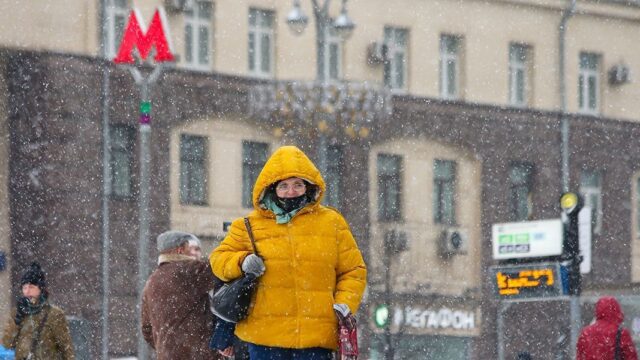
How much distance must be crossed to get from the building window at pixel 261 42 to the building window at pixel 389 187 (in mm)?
3969

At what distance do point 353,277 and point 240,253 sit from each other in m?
0.51

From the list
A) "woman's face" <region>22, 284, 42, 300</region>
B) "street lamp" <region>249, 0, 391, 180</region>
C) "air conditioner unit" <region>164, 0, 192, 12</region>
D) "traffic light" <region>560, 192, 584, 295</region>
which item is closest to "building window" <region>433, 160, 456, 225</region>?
"street lamp" <region>249, 0, 391, 180</region>

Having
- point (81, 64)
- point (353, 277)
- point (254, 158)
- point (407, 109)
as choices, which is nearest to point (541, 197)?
point (407, 109)

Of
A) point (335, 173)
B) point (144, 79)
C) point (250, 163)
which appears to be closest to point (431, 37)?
point (335, 173)

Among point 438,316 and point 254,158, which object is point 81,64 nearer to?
point 254,158

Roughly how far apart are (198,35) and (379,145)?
5.70 meters

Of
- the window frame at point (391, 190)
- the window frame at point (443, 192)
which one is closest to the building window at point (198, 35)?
the window frame at point (391, 190)

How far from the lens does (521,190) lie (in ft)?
146

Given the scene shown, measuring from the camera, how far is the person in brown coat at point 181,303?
1063 centimetres

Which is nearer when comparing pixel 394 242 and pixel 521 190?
pixel 394 242

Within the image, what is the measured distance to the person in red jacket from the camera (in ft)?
46.7

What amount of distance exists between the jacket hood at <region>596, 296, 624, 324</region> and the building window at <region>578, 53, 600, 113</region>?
3092cm

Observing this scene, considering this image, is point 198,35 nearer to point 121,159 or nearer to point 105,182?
point 121,159

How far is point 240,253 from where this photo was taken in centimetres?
865
